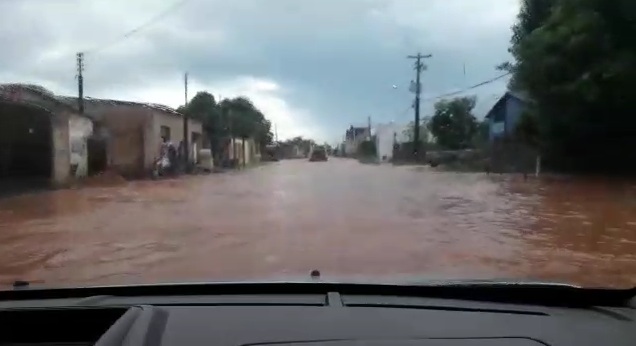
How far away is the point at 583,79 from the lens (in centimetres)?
2133

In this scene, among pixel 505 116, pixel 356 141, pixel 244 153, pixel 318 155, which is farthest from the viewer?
pixel 356 141

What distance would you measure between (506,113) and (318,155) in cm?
778

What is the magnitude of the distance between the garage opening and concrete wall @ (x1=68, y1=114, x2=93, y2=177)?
0.96 m

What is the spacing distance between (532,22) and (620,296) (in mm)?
24017

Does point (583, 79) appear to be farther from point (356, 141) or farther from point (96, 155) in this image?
point (356, 141)

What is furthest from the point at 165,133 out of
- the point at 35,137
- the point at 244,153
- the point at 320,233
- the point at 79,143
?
the point at 320,233

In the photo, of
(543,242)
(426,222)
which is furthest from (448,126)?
(543,242)

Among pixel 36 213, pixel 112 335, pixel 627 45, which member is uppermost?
pixel 627 45

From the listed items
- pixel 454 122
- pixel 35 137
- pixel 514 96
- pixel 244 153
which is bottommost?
pixel 244 153

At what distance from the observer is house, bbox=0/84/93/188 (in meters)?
20.3

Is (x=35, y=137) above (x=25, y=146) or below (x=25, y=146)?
above

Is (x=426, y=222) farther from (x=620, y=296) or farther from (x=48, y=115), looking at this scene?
(x=48, y=115)

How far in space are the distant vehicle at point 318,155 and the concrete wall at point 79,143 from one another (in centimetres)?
1113

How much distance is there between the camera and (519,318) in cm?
228
